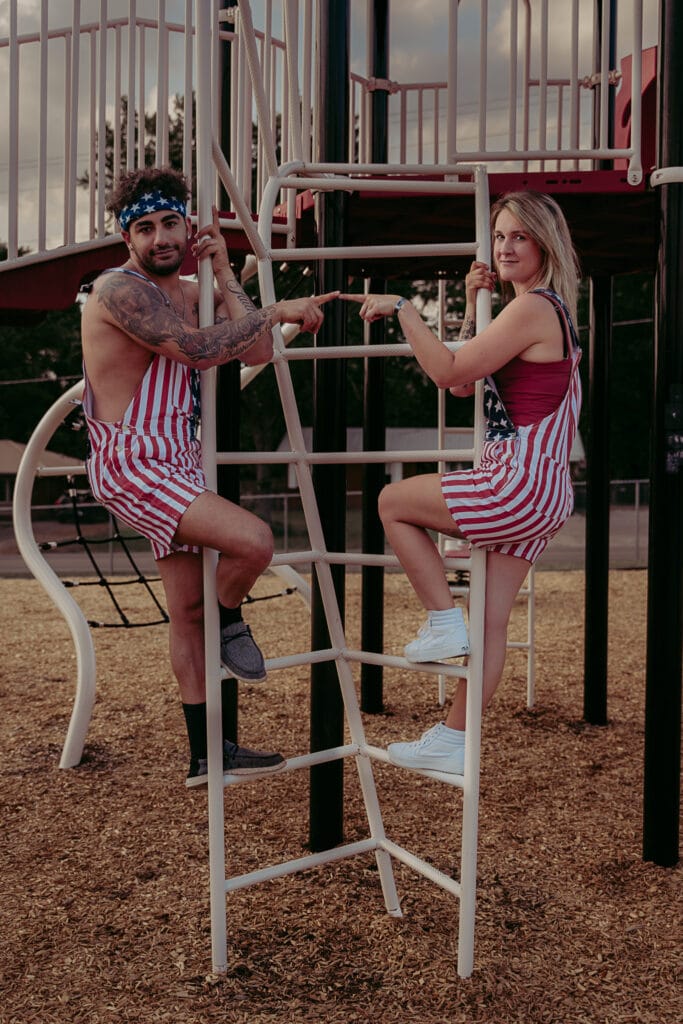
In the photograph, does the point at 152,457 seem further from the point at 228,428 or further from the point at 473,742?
the point at 228,428

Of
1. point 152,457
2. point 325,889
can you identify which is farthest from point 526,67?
point 325,889

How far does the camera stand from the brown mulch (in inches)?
96.7

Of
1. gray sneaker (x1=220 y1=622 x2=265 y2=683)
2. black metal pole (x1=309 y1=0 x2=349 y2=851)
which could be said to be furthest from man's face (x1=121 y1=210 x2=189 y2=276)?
gray sneaker (x1=220 y1=622 x2=265 y2=683)

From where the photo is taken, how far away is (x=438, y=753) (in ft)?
8.20

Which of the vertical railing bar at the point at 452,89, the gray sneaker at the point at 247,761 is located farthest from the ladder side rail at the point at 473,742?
the vertical railing bar at the point at 452,89

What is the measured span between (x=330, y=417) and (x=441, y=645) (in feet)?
3.25

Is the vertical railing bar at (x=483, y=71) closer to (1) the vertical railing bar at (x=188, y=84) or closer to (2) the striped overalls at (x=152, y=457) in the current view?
(1) the vertical railing bar at (x=188, y=84)

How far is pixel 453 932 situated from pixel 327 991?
1.67 feet

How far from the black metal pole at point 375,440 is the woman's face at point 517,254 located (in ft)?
7.98

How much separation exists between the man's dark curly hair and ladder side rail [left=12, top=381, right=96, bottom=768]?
2.00 meters

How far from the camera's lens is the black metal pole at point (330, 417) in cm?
312

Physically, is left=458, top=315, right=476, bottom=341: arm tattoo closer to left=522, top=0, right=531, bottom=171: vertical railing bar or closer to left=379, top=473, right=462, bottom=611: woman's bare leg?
left=379, top=473, right=462, bottom=611: woman's bare leg

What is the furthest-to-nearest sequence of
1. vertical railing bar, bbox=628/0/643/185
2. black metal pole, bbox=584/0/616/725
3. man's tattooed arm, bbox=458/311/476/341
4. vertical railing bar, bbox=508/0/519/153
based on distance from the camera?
black metal pole, bbox=584/0/616/725
vertical railing bar, bbox=508/0/519/153
vertical railing bar, bbox=628/0/643/185
man's tattooed arm, bbox=458/311/476/341

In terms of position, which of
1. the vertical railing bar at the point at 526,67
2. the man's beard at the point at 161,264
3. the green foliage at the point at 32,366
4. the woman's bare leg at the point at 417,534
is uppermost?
the green foliage at the point at 32,366
